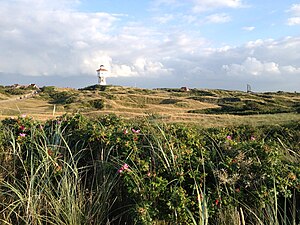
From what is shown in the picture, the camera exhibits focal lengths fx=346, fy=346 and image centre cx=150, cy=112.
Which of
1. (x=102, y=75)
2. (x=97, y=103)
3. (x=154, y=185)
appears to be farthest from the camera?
(x=102, y=75)

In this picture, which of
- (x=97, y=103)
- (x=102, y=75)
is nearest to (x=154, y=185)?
(x=97, y=103)

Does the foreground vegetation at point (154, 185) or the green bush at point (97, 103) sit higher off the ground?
the foreground vegetation at point (154, 185)

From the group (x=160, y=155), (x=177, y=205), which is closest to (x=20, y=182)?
(x=160, y=155)

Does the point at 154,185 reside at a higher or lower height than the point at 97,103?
higher

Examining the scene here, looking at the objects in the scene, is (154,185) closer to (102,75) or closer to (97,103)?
(97,103)

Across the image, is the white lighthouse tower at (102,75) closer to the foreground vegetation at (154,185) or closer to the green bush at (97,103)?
the green bush at (97,103)

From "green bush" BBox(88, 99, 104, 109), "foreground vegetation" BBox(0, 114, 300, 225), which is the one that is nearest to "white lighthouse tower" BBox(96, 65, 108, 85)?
"green bush" BBox(88, 99, 104, 109)

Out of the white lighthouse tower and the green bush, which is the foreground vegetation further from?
the white lighthouse tower

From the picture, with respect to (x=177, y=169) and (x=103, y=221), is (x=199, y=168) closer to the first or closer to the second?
(x=177, y=169)

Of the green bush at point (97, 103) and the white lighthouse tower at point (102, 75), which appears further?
the white lighthouse tower at point (102, 75)

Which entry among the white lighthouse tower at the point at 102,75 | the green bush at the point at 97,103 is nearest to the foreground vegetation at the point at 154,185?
the green bush at the point at 97,103

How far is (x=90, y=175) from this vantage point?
13.8 feet

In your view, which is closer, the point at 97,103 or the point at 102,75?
the point at 97,103

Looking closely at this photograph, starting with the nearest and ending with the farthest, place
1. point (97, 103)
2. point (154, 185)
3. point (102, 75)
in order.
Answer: point (154, 185), point (97, 103), point (102, 75)
